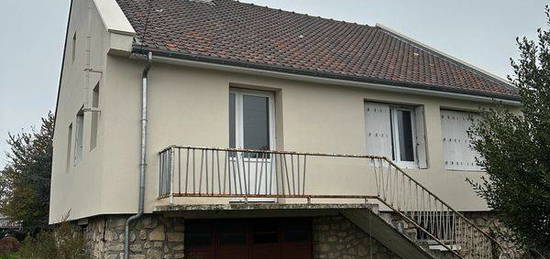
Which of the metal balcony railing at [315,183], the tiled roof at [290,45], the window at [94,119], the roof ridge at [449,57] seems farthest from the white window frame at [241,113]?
the roof ridge at [449,57]

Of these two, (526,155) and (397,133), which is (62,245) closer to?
(397,133)

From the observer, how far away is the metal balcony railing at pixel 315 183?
9.27 metres

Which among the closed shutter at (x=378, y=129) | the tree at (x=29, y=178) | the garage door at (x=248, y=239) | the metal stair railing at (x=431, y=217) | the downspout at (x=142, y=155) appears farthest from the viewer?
the tree at (x=29, y=178)

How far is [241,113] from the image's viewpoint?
418 inches

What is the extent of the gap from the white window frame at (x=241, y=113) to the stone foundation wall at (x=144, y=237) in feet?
6.68

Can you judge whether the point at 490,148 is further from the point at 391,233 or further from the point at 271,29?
the point at 271,29

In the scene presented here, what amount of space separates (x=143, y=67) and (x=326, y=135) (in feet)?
13.1

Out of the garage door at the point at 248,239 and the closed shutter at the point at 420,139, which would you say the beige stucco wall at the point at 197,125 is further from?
the garage door at the point at 248,239

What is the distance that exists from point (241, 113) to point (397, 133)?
3950 millimetres

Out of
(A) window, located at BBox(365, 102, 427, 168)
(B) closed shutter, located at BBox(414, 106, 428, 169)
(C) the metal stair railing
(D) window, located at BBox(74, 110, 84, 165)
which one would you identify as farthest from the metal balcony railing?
(D) window, located at BBox(74, 110, 84, 165)

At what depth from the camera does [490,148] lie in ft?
27.7

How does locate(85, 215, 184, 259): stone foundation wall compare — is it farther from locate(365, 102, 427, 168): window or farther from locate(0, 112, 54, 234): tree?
locate(0, 112, 54, 234): tree

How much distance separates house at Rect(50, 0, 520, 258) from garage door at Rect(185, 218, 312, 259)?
25 mm

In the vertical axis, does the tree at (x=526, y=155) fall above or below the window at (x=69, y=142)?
below
